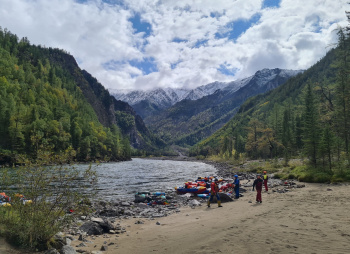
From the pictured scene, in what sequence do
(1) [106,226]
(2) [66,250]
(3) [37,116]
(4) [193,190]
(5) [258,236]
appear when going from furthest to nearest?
(3) [37,116] → (4) [193,190] → (1) [106,226] → (5) [258,236] → (2) [66,250]

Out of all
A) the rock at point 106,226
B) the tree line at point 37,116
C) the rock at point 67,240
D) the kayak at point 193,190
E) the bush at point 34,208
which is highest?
the tree line at point 37,116

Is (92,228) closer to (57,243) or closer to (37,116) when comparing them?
(57,243)

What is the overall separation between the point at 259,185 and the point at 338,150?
62.2 ft

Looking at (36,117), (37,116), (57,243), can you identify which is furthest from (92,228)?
(37,116)

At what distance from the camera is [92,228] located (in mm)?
12734

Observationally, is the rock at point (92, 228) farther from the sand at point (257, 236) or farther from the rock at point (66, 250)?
the rock at point (66, 250)

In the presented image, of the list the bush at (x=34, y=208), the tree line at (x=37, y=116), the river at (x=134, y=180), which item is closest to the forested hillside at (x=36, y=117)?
the tree line at (x=37, y=116)

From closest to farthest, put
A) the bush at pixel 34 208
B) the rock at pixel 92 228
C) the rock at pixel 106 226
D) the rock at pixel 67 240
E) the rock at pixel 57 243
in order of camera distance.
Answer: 1. the bush at pixel 34 208
2. the rock at pixel 57 243
3. the rock at pixel 67 240
4. the rock at pixel 92 228
5. the rock at pixel 106 226

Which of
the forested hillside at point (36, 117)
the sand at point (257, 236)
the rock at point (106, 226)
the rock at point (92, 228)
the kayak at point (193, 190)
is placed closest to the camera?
the sand at point (257, 236)

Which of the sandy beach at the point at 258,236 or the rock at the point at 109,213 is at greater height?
the sandy beach at the point at 258,236

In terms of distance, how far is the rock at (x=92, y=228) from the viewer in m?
12.6

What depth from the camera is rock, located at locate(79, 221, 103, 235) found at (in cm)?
1257

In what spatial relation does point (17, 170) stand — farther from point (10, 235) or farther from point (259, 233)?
point (259, 233)

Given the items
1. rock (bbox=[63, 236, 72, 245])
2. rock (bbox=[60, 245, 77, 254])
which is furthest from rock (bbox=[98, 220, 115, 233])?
rock (bbox=[60, 245, 77, 254])
